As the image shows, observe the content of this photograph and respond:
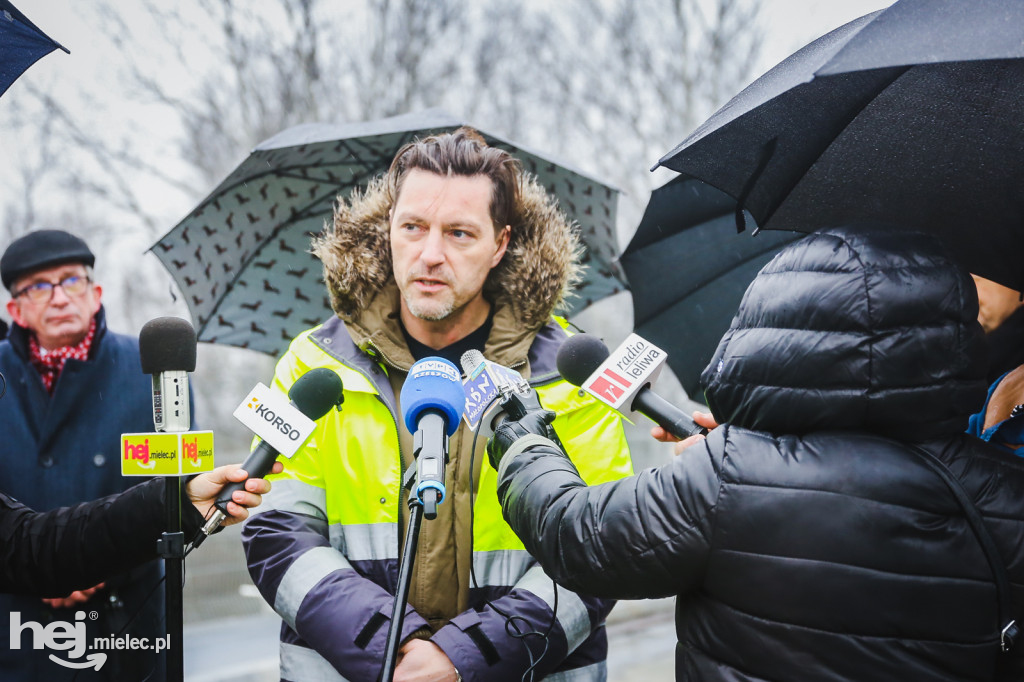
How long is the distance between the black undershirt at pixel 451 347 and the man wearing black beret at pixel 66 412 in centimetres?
124

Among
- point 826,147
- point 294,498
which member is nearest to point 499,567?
point 294,498

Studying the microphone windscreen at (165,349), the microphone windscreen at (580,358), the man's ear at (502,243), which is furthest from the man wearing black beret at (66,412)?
the microphone windscreen at (580,358)

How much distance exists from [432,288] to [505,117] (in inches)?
529

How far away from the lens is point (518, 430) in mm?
2125

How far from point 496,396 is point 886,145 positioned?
3.77 feet

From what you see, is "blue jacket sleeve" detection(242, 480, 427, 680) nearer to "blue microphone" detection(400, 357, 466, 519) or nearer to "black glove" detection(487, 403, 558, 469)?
"black glove" detection(487, 403, 558, 469)

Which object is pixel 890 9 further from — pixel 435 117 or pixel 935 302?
pixel 435 117

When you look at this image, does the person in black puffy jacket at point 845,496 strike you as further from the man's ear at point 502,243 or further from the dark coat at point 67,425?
the dark coat at point 67,425

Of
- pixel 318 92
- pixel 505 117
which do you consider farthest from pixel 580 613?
pixel 505 117

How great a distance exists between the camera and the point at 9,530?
2658 millimetres

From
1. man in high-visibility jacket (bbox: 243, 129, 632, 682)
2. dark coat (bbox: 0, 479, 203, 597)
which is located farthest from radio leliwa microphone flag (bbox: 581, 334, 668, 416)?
dark coat (bbox: 0, 479, 203, 597)

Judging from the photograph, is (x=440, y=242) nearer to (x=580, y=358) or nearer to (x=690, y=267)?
(x=580, y=358)

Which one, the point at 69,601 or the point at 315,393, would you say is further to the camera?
the point at 69,601

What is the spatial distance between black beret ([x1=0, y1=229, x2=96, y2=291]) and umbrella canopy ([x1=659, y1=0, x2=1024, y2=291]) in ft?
8.05
